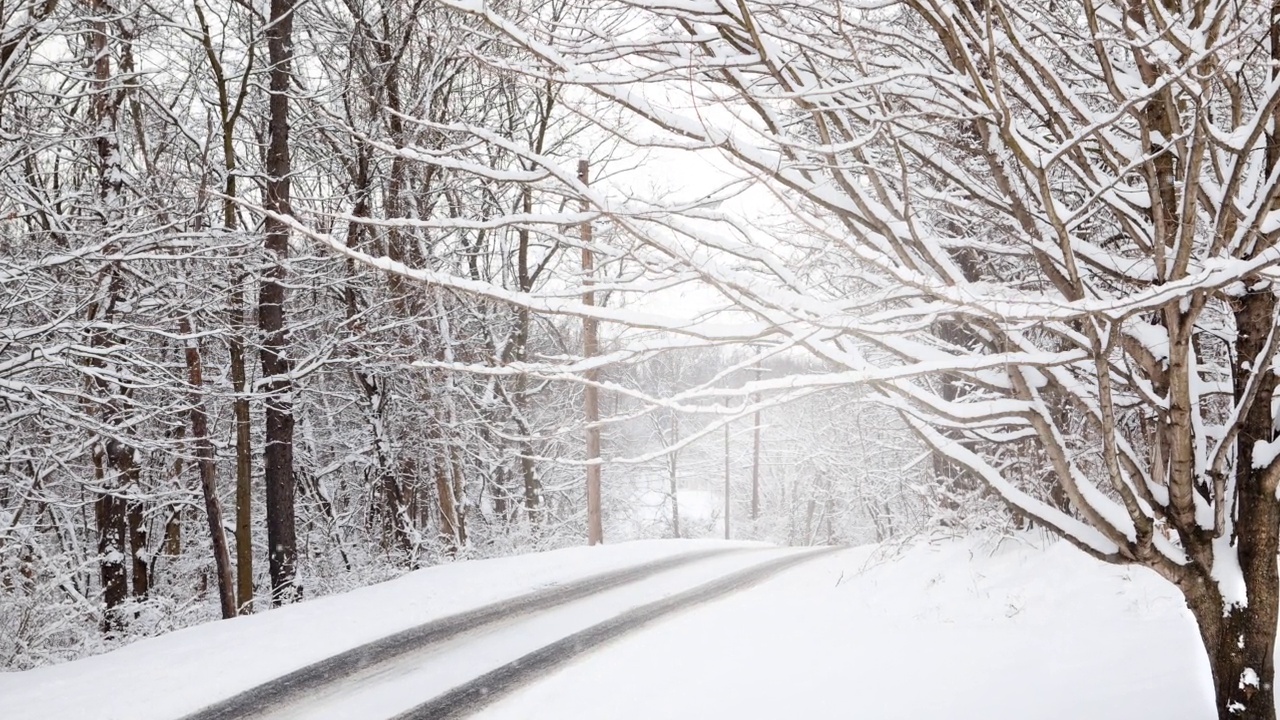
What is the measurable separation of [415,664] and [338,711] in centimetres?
119

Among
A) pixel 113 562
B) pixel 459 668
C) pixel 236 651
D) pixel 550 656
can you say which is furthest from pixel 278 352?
pixel 550 656

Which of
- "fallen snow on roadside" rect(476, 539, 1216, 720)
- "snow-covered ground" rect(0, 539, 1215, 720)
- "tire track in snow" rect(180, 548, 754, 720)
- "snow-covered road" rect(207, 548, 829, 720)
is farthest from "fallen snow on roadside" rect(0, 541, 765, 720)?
"fallen snow on roadside" rect(476, 539, 1216, 720)

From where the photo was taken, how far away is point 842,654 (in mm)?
6207

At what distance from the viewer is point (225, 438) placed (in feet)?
55.5

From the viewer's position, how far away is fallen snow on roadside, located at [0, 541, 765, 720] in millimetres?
5781

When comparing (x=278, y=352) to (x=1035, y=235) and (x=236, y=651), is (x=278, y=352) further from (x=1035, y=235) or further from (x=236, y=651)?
(x=1035, y=235)

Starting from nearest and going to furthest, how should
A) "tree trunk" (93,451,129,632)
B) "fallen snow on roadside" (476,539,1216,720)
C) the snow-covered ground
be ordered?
"fallen snow on roadside" (476,539,1216,720) < the snow-covered ground < "tree trunk" (93,451,129,632)

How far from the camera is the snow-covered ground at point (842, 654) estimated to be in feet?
14.5

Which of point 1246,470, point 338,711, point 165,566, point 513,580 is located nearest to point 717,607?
point 513,580

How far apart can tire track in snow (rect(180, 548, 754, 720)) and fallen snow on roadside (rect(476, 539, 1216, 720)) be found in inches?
64.6

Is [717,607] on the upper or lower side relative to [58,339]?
lower

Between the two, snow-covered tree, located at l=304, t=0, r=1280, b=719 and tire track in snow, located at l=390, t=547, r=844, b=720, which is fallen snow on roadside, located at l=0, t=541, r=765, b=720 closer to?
tire track in snow, located at l=390, t=547, r=844, b=720

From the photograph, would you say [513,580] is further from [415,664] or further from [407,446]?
[407,446]

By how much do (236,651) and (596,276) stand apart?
5298mm
